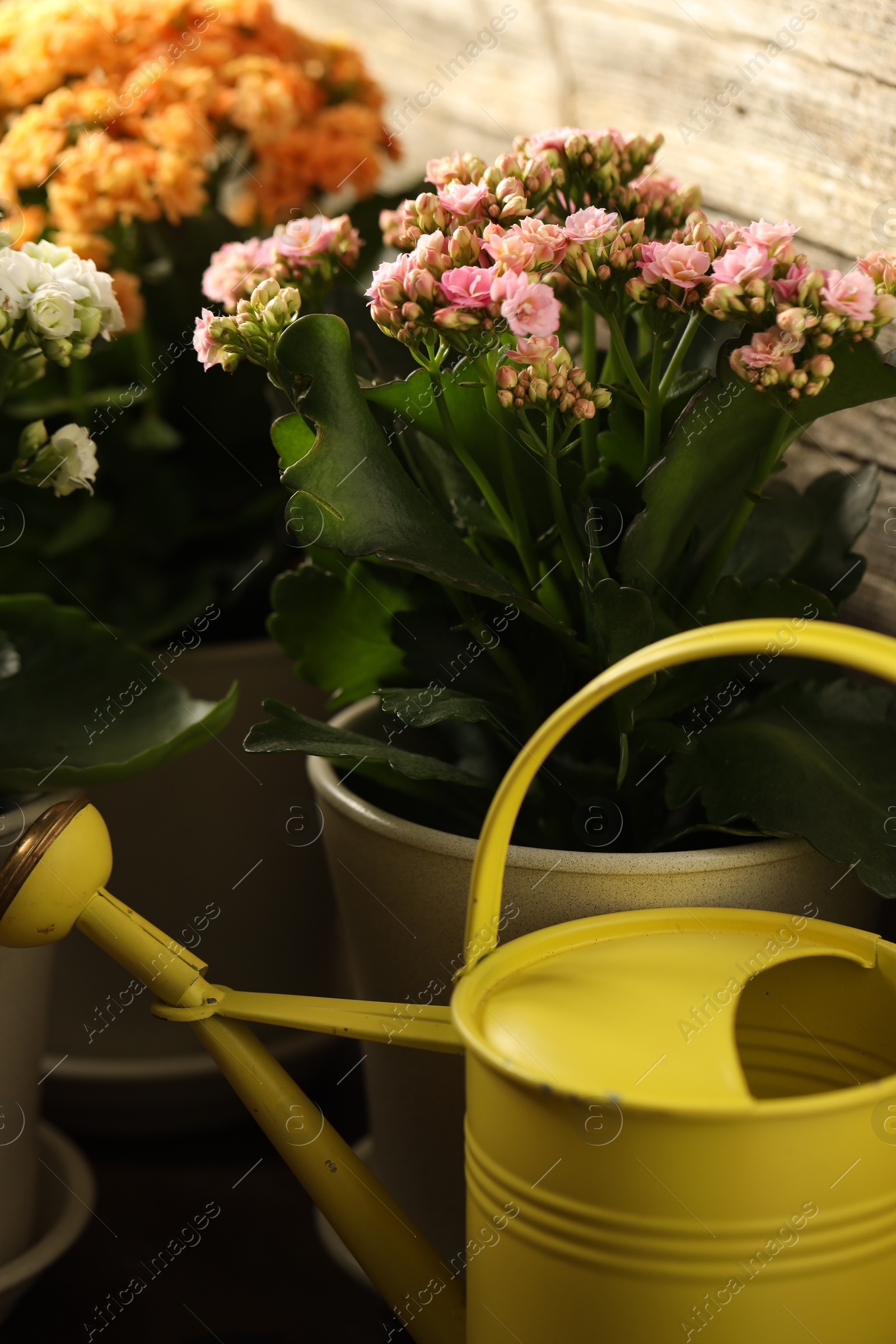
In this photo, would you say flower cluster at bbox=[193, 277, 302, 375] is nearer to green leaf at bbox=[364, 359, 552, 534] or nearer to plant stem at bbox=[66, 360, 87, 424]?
green leaf at bbox=[364, 359, 552, 534]

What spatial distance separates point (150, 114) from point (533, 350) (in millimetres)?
504

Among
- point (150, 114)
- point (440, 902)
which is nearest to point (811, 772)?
point (440, 902)

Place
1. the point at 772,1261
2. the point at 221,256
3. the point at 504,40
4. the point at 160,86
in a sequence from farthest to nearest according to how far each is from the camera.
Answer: the point at 504,40
the point at 160,86
the point at 221,256
the point at 772,1261

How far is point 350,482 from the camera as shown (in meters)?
0.48

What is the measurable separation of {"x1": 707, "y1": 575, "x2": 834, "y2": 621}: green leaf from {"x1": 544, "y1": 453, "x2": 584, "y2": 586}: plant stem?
0.23 ft

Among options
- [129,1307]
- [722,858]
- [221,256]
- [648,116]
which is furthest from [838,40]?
[129,1307]

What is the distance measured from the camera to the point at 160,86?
786mm

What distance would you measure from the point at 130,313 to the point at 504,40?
1.44 ft

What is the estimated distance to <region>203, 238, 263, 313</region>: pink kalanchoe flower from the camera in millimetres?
564

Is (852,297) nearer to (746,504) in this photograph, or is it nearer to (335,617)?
(746,504)

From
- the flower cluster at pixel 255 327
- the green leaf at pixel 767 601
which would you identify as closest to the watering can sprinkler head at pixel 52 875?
the flower cluster at pixel 255 327

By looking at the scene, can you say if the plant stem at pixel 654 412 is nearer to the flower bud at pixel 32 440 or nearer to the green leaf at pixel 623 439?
the green leaf at pixel 623 439

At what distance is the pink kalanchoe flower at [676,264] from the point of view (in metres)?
0.44

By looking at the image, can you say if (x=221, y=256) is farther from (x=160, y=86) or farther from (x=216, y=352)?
(x=160, y=86)
